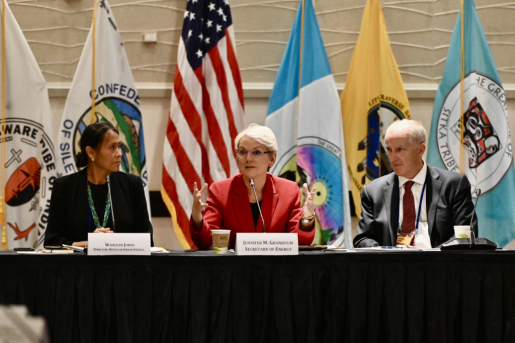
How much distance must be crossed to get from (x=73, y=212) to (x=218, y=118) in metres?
1.61

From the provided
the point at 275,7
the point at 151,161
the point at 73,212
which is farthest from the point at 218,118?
the point at 73,212

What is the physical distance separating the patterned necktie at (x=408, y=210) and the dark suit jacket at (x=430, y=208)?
0.04m

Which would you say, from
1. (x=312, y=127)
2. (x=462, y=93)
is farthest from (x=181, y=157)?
(x=462, y=93)

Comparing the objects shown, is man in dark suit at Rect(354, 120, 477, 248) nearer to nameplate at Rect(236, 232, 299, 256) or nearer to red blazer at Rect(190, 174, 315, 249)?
red blazer at Rect(190, 174, 315, 249)

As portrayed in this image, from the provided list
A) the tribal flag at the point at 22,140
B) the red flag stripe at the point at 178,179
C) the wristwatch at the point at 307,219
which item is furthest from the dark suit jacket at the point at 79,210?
the tribal flag at the point at 22,140

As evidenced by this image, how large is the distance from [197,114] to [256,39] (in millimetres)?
852

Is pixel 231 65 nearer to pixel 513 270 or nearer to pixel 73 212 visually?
pixel 73 212

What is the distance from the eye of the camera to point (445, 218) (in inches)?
119

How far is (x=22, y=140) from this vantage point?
438 centimetres

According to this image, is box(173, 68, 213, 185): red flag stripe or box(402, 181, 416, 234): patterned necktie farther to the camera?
box(173, 68, 213, 185): red flag stripe

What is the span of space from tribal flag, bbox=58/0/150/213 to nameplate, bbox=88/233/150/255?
2.17 meters

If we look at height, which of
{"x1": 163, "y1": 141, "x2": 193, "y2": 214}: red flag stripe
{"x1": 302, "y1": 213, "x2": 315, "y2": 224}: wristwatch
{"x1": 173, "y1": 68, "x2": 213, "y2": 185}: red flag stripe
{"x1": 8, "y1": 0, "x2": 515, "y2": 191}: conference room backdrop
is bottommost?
{"x1": 302, "y1": 213, "x2": 315, "y2": 224}: wristwatch

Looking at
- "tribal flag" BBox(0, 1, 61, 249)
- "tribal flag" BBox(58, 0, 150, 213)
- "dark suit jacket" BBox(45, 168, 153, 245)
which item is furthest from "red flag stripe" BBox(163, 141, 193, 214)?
"dark suit jacket" BBox(45, 168, 153, 245)

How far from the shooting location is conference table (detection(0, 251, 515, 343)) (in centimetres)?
221
